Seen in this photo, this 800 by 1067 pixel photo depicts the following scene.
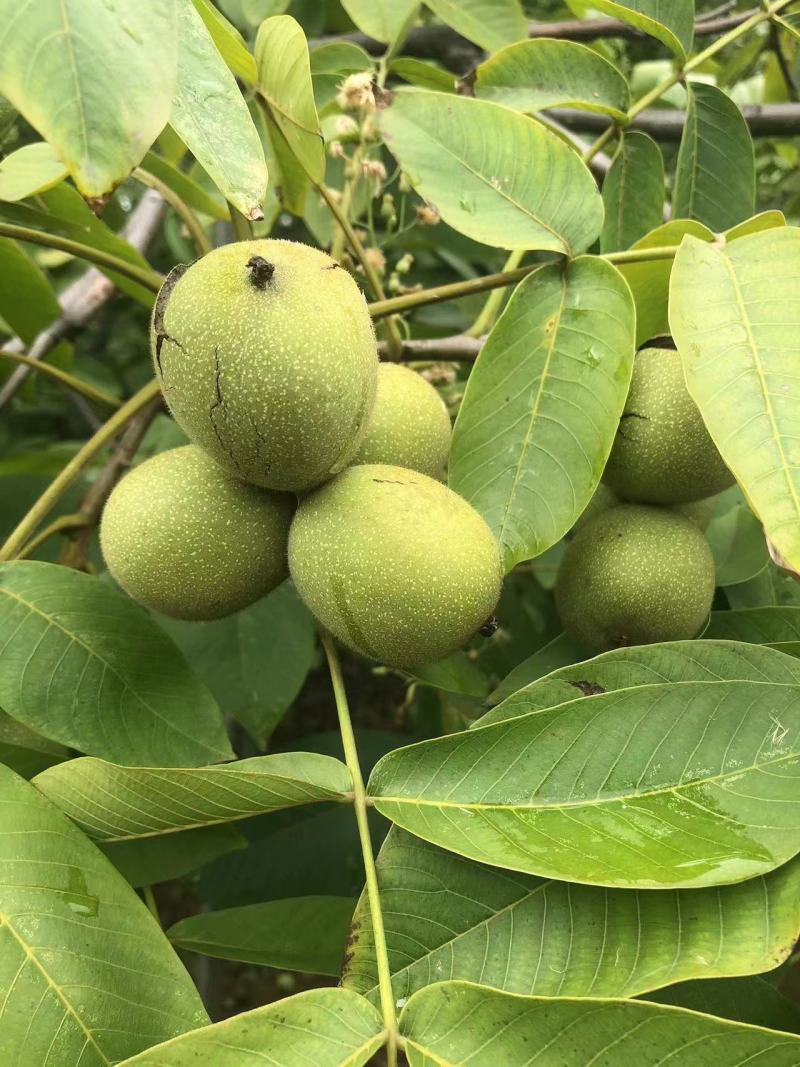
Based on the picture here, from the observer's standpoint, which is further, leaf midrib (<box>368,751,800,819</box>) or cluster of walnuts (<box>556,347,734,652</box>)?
cluster of walnuts (<box>556,347,734,652</box>)

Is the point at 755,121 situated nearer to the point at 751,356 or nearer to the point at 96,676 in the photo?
the point at 751,356

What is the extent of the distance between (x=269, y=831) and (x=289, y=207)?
118cm

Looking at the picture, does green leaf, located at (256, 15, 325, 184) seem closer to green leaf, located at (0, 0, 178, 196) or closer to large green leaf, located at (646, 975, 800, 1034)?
green leaf, located at (0, 0, 178, 196)

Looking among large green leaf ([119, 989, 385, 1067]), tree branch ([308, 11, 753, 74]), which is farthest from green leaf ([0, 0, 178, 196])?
tree branch ([308, 11, 753, 74])

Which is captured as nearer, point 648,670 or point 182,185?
point 648,670

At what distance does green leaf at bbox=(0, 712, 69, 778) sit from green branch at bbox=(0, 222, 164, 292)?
1.93 feet

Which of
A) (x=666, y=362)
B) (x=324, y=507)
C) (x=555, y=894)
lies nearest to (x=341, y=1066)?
(x=555, y=894)

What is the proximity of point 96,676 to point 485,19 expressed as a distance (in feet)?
4.26

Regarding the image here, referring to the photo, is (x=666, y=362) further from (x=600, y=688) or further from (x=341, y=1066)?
(x=341, y=1066)

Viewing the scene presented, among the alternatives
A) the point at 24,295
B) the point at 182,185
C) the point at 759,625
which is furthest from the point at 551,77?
the point at 24,295

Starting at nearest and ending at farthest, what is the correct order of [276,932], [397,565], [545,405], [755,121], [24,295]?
[397,565] < [545,405] < [276,932] < [24,295] < [755,121]

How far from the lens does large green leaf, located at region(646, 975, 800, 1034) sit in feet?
3.15

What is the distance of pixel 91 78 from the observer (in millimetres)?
662

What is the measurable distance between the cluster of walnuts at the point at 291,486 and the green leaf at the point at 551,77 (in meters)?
0.50
